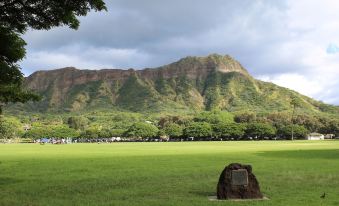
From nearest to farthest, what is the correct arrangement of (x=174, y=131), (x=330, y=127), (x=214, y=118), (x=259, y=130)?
(x=259, y=130) < (x=174, y=131) < (x=330, y=127) < (x=214, y=118)

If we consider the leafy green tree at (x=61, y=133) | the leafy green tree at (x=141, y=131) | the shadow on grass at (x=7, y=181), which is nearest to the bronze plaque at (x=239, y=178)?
the shadow on grass at (x=7, y=181)

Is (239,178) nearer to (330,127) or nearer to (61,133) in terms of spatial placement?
(330,127)

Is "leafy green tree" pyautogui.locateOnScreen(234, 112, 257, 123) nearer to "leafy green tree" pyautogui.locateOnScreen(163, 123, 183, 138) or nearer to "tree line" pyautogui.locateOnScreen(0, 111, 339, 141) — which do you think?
"tree line" pyautogui.locateOnScreen(0, 111, 339, 141)

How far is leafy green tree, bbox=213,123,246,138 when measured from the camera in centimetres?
14625

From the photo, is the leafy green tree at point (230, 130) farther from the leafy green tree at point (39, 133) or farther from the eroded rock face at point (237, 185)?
the eroded rock face at point (237, 185)

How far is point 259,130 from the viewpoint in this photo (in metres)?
147

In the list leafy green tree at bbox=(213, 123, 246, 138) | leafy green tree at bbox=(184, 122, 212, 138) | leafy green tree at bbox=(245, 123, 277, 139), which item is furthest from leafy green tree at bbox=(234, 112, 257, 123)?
leafy green tree at bbox=(184, 122, 212, 138)

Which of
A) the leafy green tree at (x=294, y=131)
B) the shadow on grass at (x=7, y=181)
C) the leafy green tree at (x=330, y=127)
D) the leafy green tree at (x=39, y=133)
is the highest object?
the leafy green tree at (x=330, y=127)

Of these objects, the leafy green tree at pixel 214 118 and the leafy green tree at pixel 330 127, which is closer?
the leafy green tree at pixel 330 127

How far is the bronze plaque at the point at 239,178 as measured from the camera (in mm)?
16391

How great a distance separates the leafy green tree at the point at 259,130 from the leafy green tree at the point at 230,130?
2.43 m

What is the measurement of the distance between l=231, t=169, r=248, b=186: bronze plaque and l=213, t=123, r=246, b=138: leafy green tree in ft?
428

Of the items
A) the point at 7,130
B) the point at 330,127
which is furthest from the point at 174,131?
the point at 7,130

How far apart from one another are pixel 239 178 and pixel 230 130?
13119 centimetres
